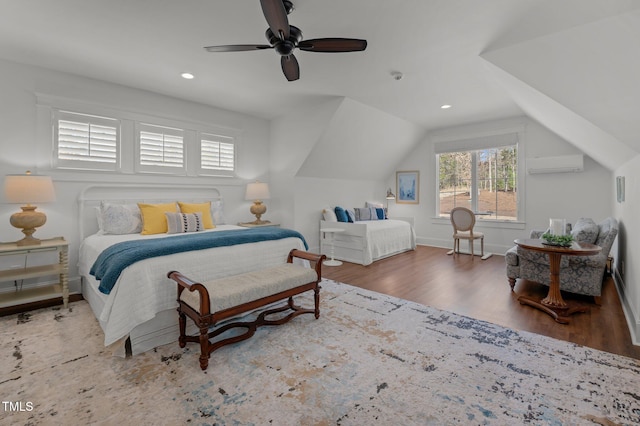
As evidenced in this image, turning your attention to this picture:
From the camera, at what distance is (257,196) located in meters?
5.02

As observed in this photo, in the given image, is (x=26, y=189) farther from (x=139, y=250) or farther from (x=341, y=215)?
(x=341, y=215)

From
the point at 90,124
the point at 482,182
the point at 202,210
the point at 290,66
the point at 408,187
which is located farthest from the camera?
the point at 408,187

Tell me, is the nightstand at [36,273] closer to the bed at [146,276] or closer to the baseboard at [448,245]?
the bed at [146,276]

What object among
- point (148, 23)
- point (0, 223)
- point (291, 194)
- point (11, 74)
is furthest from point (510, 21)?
point (0, 223)

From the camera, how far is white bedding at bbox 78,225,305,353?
83.4 inches

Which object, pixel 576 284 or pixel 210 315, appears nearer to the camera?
pixel 210 315

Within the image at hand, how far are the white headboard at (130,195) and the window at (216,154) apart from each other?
345mm

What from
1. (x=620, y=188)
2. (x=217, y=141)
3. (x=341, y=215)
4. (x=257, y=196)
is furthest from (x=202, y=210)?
(x=620, y=188)

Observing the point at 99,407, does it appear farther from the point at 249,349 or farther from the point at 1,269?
the point at 1,269

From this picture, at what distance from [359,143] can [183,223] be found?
348cm

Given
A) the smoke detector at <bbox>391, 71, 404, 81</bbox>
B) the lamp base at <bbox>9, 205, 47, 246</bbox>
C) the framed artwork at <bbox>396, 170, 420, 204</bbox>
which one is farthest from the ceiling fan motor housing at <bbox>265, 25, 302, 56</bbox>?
the framed artwork at <bbox>396, 170, 420, 204</bbox>

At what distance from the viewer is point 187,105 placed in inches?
180

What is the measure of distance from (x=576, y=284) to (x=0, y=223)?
6.29 m

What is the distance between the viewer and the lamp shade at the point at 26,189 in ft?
9.61
